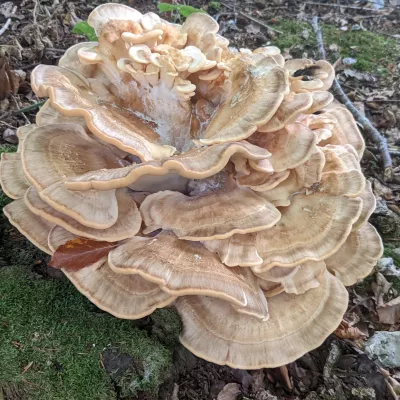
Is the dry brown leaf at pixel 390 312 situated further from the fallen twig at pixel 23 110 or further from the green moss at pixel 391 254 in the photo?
the fallen twig at pixel 23 110

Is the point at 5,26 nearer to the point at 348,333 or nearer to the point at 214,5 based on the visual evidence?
the point at 214,5

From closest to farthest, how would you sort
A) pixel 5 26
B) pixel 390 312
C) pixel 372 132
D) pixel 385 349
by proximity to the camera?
pixel 385 349
pixel 390 312
pixel 372 132
pixel 5 26

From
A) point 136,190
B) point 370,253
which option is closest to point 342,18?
point 370,253

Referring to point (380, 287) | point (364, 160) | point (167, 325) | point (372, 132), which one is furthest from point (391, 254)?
point (167, 325)

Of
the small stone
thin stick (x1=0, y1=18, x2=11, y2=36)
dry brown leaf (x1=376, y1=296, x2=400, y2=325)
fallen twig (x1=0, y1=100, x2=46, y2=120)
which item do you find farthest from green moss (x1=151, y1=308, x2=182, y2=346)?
thin stick (x1=0, y1=18, x2=11, y2=36)

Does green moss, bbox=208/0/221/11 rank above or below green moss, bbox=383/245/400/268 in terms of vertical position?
above

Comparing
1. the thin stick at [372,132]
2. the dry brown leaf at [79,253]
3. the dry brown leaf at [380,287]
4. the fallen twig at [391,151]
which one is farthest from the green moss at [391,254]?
the dry brown leaf at [79,253]

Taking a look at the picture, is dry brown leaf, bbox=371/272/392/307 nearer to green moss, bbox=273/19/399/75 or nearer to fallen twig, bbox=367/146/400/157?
fallen twig, bbox=367/146/400/157
